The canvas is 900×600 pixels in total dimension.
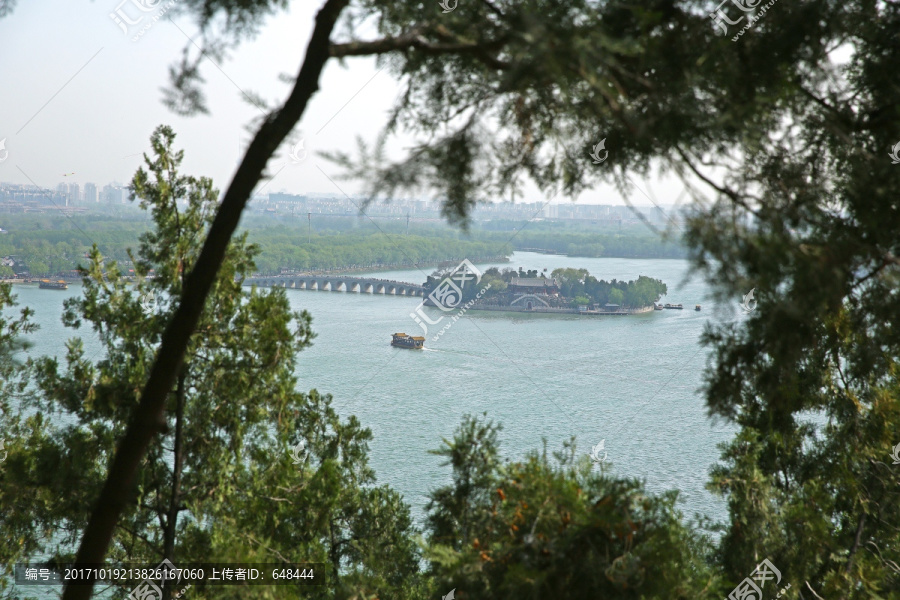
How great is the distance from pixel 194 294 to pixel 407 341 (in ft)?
66.6

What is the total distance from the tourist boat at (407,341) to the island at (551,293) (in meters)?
6.92

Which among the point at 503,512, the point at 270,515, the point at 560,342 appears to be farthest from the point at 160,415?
the point at 560,342

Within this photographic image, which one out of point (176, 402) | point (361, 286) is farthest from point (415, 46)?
point (361, 286)

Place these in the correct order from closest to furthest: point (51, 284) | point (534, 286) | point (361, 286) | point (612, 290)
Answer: point (51, 284) < point (612, 290) < point (534, 286) < point (361, 286)

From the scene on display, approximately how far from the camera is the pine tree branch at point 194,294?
1635mm

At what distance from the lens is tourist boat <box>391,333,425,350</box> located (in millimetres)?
21906

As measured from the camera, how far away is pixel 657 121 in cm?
162

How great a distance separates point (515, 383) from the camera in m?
19.6

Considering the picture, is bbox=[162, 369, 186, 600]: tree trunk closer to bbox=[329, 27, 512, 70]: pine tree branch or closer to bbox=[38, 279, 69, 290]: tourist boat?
bbox=[329, 27, 512, 70]: pine tree branch

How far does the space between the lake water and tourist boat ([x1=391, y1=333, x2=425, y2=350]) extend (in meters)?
0.19

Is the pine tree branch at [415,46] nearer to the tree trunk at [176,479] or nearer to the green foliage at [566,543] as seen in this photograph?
the green foliage at [566,543]

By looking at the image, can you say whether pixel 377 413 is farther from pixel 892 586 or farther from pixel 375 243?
pixel 375 243

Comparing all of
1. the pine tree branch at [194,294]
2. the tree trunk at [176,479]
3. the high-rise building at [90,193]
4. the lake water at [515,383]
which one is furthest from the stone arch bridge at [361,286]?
the pine tree branch at [194,294]

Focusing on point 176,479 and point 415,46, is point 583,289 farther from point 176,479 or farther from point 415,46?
point 415,46
